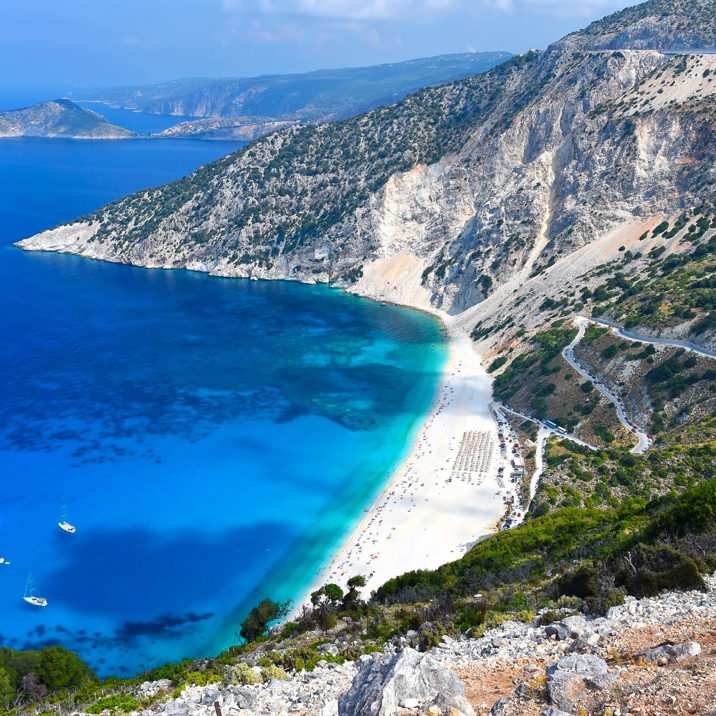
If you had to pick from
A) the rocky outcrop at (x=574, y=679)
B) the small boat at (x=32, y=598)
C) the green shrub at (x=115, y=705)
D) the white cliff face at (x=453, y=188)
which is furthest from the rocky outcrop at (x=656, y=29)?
the green shrub at (x=115, y=705)

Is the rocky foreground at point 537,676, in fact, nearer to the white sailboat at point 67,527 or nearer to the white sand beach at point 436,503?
the white sand beach at point 436,503

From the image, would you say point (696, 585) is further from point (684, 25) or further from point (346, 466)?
point (684, 25)

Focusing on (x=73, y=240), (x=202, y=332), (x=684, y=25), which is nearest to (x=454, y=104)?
(x=684, y=25)

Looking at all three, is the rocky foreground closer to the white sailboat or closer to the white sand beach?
the white sand beach

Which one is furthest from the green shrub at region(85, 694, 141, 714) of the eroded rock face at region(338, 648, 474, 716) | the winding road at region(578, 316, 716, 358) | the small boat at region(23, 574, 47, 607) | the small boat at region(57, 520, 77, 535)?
the winding road at region(578, 316, 716, 358)

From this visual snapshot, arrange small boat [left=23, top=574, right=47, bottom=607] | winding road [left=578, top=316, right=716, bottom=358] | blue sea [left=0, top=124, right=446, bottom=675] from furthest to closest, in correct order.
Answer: winding road [left=578, top=316, right=716, bottom=358] < blue sea [left=0, top=124, right=446, bottom=675] < small boat [left=23, top=574, right=47, bottom=607]

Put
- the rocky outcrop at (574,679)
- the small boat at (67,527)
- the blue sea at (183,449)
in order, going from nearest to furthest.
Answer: the rocky outcrop at (574,679) < the blue sea at (183,449) < the small boat at (67,527)

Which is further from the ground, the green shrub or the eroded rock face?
the eroded rock face
